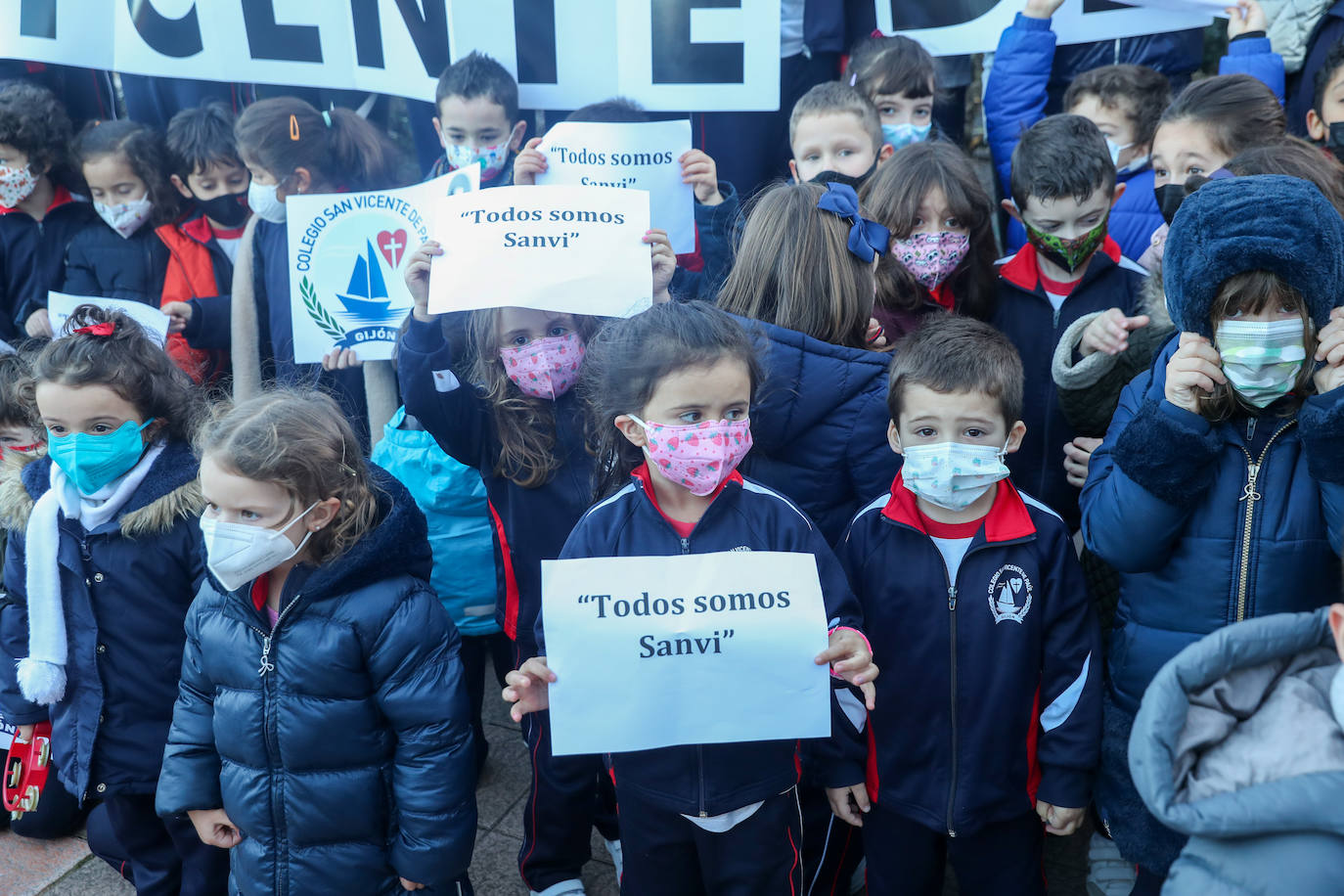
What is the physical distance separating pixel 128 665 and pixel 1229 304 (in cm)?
303

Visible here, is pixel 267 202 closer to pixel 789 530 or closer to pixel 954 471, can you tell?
pixel 789 530

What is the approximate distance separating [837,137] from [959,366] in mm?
1691

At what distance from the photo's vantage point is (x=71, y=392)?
2891mm

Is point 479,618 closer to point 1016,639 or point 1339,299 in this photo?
point 1016,639

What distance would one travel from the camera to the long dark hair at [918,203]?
3.32 meters

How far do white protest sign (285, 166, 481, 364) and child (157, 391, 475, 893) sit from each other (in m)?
1.41

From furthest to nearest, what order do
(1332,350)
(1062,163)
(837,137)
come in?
(837,137)
(1062,163)
(1332,350)

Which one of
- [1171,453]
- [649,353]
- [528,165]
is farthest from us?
[528,165]

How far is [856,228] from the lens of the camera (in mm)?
2875

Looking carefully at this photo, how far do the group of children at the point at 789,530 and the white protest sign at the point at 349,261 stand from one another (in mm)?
676

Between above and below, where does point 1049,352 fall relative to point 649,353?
below

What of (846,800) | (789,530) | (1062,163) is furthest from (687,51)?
(846,800)

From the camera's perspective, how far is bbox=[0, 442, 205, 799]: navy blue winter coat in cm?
292

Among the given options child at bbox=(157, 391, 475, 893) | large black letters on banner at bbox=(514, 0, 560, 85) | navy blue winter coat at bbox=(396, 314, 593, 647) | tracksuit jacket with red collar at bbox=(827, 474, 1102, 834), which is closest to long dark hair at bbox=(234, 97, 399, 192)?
large black letters on banner at bbox=(514, 0, 560, 85)
